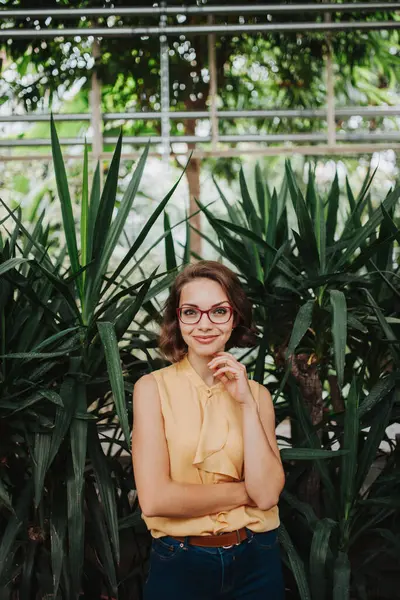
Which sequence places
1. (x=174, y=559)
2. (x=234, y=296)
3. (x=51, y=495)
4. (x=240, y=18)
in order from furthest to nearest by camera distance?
(x=240, y=18), (x=51, y=495), (x=234, y=296), (x=174, y=559)

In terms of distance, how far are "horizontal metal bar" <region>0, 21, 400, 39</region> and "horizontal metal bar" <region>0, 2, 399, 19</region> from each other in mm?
84

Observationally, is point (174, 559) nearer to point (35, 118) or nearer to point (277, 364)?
point (277, 364)

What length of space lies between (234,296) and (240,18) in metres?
3.25

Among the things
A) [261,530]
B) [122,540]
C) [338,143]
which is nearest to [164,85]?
[338,143]

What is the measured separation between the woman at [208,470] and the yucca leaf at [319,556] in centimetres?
37

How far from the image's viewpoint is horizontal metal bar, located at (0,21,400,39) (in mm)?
4141

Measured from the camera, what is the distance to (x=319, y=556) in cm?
176

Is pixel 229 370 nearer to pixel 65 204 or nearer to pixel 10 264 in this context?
pixel 10 264

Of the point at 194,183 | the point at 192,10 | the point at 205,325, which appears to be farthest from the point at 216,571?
the point at 192,10

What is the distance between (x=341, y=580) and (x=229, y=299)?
0.83 metres

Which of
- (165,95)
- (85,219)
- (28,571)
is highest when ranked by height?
(165,95)

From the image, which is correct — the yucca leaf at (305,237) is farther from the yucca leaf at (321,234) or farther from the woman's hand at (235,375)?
the woman's hand at (235,375)

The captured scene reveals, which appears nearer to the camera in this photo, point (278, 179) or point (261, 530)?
point (261, 530)

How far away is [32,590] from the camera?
6.24ft
